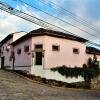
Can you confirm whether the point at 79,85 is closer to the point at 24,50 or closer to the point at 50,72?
the point at 50,72

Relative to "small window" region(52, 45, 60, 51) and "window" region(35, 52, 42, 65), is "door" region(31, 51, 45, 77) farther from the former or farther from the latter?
"small window" region(52, 45, 60, 51)

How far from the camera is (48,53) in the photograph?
35.5m

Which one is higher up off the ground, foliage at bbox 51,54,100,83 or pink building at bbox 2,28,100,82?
pink building at bbox 2,28,100,82

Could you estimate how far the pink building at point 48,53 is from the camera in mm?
35281

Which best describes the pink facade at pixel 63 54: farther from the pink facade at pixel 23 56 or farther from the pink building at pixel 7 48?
the pink building at pixel 7 48

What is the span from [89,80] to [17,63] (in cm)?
1024

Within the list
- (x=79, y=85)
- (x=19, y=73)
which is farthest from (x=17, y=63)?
(x=79, y=85)

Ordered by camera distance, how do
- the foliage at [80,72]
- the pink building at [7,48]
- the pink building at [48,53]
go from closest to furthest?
the pink building at [48,53] → the foliage at [80,72] → the pink building at [7,48]

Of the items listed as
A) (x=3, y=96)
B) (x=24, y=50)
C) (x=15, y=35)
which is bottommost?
(x=3, y=96)

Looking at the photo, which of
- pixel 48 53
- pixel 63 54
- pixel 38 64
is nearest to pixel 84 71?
pixel 63 54

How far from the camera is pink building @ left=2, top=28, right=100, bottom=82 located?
35281mm

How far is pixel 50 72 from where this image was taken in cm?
3478

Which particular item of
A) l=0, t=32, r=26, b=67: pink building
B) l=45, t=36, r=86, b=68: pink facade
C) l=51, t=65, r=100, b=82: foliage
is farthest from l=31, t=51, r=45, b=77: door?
l=0, t=32, r=26, b=67: pink building

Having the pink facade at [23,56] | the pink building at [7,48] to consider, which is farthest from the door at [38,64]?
the pink building at [7,48]
